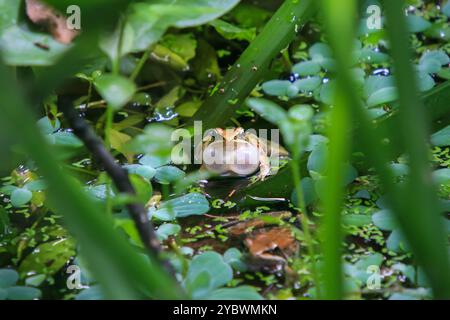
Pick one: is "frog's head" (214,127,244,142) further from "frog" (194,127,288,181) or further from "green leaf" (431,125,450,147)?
"green leaf" (431,125,450,147)

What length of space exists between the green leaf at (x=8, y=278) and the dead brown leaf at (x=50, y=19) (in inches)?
13.2

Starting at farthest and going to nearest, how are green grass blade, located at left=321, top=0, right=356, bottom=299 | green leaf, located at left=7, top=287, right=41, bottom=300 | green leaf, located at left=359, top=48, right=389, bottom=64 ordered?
green leaf, located at left=359, top=48, right=389, bottom=64, green leaf, located at left=7, top=287, right=41, bottom=300, green grass blade, located at left=321, top=0, right=356, bottom=299

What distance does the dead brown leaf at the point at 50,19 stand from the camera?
Result: 100cm

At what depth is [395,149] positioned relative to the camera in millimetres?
1239

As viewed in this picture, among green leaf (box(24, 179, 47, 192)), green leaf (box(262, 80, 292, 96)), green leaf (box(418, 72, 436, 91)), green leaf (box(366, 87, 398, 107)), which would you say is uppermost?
green leaf (box(262, 80, 292, 96))

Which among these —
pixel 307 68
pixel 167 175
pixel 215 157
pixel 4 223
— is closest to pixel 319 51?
pixel 307 68

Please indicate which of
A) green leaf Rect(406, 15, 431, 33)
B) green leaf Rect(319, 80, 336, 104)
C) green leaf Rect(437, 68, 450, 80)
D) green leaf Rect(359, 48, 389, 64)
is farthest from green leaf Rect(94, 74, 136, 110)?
green leaf Rect(406, 15, 431, 33)

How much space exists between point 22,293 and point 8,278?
0.14 ft

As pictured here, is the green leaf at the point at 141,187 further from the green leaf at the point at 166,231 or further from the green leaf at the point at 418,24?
the green leaf at the point at 418,24

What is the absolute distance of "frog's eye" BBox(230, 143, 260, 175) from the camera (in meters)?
1.30

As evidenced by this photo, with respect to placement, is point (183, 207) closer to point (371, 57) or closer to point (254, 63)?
point (254, 63)

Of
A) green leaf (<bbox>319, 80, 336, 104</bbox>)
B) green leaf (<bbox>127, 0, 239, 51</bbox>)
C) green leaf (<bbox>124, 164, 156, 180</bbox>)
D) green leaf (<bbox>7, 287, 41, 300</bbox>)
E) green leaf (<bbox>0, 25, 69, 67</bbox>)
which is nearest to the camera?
green leaf (<bbox>127, 0, 239, 51</bbox>)

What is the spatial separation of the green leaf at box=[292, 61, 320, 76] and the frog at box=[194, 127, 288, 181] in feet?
0.93

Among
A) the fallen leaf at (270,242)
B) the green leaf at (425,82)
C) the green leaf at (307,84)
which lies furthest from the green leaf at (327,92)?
the fallen leaf at (270,242)
